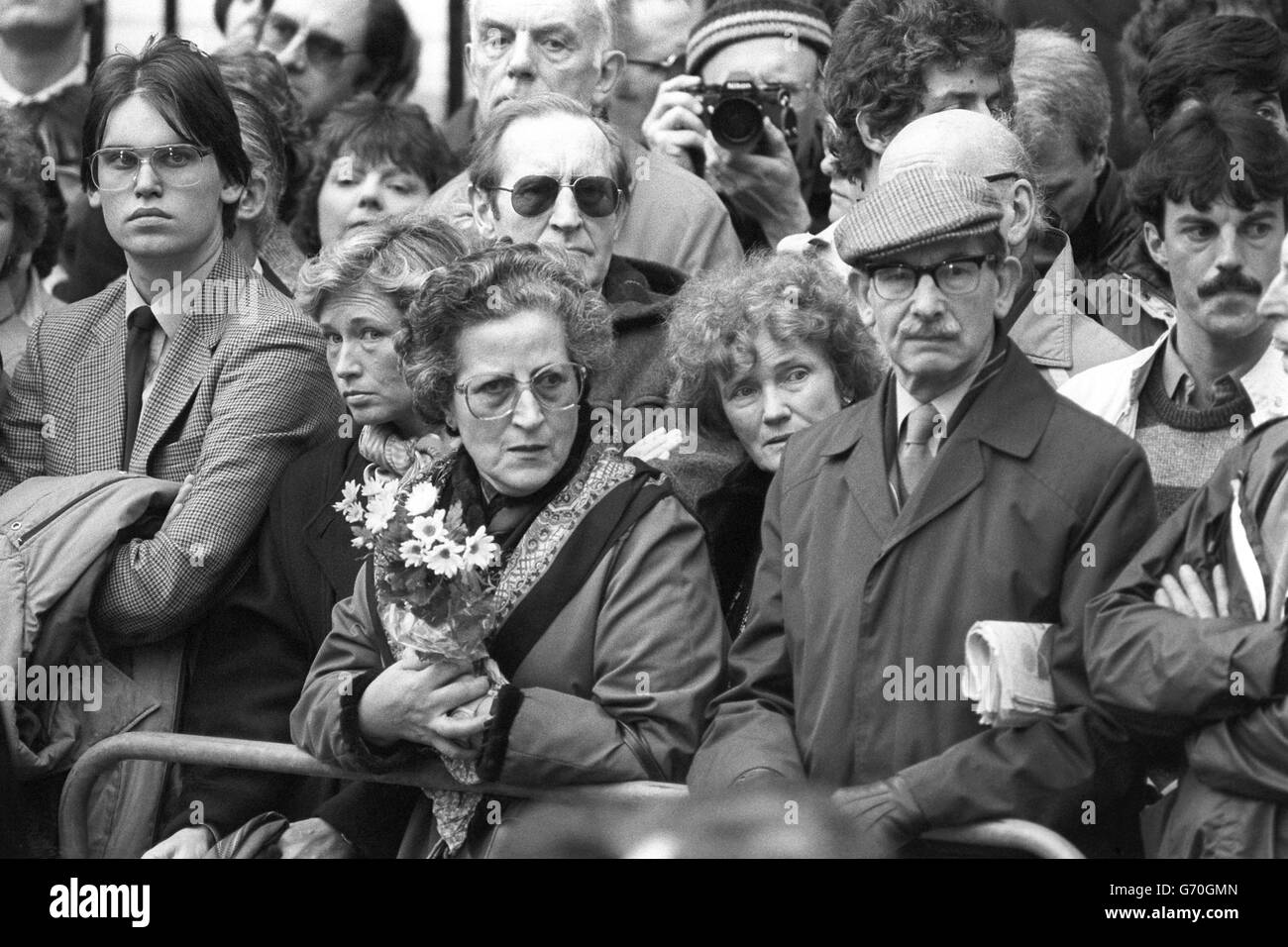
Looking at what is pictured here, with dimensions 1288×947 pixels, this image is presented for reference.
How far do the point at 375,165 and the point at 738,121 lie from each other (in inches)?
45.4

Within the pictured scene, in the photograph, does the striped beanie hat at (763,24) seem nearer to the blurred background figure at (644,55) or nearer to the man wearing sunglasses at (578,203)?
the blurred background figure at (644,55)

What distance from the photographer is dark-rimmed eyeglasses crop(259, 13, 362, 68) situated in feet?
25.4

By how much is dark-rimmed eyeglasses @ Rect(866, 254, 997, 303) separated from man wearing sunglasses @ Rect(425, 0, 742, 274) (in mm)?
1684

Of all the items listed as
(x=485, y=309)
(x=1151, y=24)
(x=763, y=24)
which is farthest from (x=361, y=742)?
(x=1151, y=24)

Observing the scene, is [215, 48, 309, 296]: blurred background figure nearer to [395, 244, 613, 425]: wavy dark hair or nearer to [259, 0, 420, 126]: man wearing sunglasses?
[259, 0, 420, 126]: man wearing sunglasses

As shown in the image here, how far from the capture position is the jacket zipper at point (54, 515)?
5.15 m

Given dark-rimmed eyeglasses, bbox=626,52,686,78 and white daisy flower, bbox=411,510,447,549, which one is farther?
dark-rimmed eyeglasses, bbox=626,52,686,78

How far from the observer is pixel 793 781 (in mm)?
4090

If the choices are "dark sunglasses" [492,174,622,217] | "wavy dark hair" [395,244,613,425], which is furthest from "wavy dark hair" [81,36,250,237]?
"wavy dark hair" [395,244,613,425]

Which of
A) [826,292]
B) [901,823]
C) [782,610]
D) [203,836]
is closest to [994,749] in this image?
[901,823]

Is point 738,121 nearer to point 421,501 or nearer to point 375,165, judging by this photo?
point 375,165

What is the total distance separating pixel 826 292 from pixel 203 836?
6.03 feet

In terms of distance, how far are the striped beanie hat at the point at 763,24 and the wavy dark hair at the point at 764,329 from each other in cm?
136
